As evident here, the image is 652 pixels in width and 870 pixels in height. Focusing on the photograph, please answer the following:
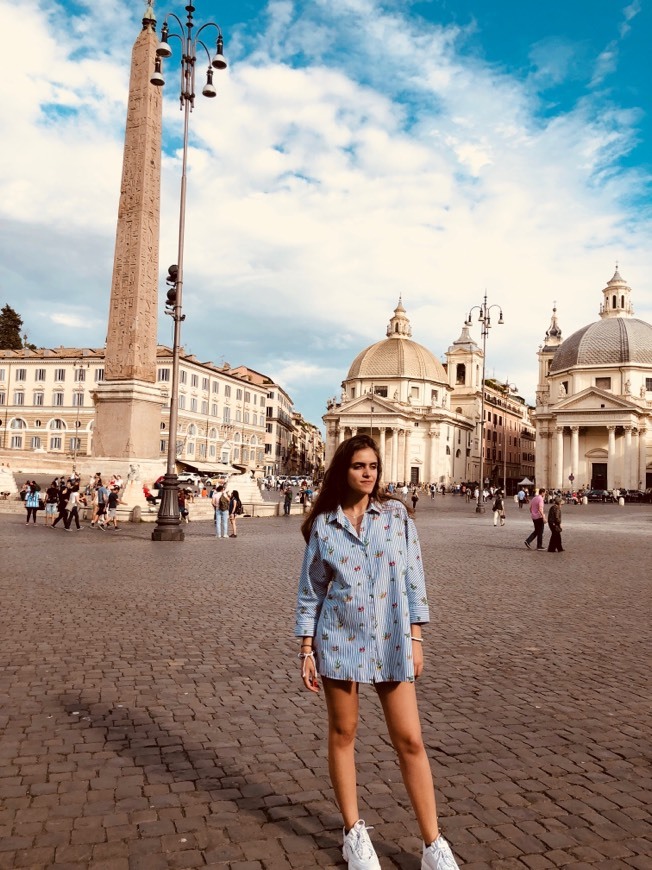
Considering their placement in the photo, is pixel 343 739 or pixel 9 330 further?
pixel 9 330

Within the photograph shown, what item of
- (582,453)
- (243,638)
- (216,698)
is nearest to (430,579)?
(243,638)

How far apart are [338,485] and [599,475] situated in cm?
7712

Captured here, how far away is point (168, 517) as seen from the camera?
1683 cm

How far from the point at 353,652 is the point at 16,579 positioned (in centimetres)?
881

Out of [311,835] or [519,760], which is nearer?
[311,835]

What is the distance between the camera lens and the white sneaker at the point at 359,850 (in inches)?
111

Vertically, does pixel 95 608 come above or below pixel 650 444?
below

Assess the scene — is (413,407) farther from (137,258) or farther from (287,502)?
(137,258)

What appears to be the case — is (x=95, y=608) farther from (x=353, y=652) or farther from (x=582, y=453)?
(x=582, y=453)

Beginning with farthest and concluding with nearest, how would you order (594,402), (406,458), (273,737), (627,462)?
(406,458), (594,402), (627,462), (273,737)

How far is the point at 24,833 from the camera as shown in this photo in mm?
3139

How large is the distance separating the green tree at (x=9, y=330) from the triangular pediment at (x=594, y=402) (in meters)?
56.5

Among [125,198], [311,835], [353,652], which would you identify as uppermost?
[125,198]

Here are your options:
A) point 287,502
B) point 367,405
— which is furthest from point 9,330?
point 287,502
